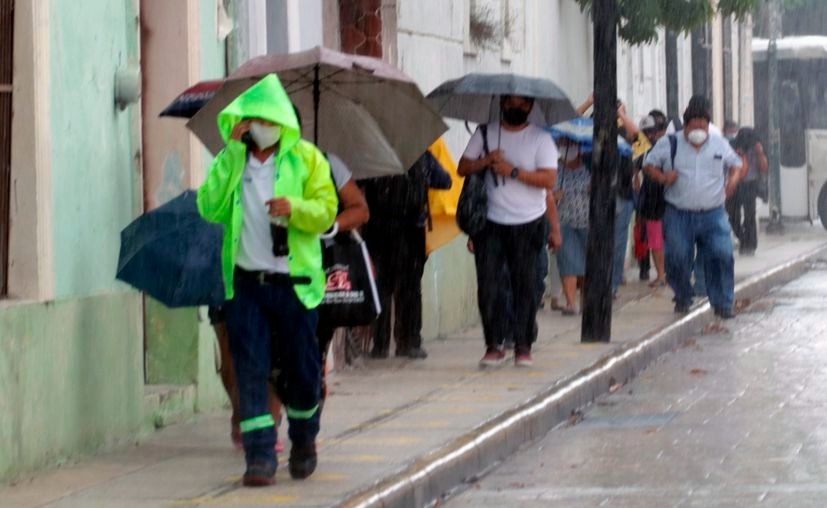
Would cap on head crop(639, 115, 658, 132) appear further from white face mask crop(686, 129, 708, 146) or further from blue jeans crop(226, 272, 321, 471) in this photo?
blue jeans crop(226, 272, 321, 471)

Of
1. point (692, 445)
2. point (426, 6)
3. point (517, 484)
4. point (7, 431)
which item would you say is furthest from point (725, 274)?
point (7, 431)

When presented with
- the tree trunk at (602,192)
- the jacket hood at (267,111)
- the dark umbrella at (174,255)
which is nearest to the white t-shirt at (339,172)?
the dark umbrella at (174,255)

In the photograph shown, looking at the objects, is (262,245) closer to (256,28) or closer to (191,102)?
(191,102)

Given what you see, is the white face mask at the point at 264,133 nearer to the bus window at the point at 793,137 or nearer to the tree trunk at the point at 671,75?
the tree trunk at the point at 671,75

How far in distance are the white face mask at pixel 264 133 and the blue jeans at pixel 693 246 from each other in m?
9.46

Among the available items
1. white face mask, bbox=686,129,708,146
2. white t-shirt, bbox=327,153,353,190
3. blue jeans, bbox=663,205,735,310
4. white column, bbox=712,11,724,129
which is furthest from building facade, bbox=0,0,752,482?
white column, bbox=712,11,724,129

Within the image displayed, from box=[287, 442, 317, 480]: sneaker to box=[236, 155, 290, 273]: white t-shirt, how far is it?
0.80 m

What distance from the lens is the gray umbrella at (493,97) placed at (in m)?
13.2

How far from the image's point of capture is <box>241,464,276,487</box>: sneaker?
27.5 feet

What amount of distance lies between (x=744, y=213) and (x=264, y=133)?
736 inches

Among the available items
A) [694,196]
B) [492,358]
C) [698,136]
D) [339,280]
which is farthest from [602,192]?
[339,280]

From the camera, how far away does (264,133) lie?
27.3 feet

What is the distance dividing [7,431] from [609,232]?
7.29 meters

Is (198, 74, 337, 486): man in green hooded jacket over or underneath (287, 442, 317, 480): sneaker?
over
